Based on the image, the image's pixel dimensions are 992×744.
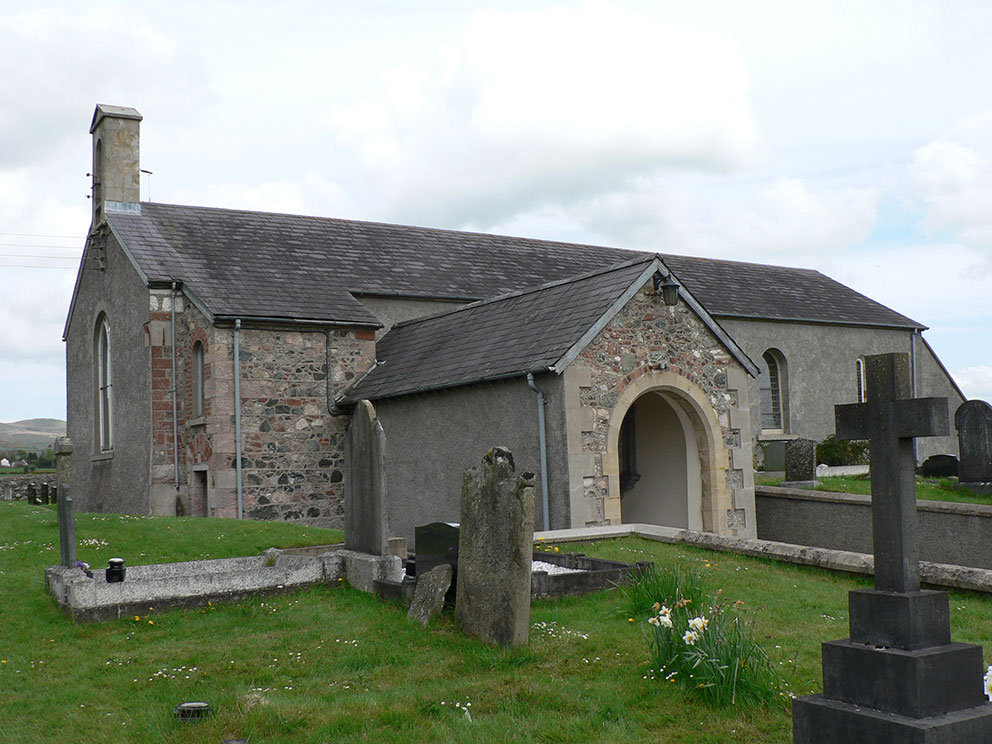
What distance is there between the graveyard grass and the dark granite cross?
121cm

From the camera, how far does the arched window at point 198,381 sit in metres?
18.5

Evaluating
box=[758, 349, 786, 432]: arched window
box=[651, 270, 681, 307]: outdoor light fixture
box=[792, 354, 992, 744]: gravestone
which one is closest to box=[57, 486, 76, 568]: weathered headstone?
box=[792, 354, 992, 744]: gravestone

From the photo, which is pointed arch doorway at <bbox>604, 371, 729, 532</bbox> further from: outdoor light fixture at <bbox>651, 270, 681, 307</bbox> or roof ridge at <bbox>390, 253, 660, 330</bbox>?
roof ridge at <bbox>390, 253, 660, 330</bbox>

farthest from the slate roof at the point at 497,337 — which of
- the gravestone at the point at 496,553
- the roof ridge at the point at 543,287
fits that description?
the gravestone at the point at 496,553

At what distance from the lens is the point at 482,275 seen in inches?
926

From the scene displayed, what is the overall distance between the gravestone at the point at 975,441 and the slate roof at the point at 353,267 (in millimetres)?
Answer: 5364

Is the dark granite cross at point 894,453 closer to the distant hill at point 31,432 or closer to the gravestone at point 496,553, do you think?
the gravestone at point 496,553

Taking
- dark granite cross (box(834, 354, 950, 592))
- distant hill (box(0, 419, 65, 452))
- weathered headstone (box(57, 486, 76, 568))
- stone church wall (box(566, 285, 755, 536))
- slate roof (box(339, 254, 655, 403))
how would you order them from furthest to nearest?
distant hill (box(0, 419, 65, 452)), slate roof (box(339, 254, 655, 403)), stone church wall (box(566, 285, 755, 536)), weathered headstone (box(57, 486, 76, 568)), dark granite cross (box(834, 354, 950, 592))

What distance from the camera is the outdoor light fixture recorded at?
15.1 metres

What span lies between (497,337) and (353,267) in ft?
21.6

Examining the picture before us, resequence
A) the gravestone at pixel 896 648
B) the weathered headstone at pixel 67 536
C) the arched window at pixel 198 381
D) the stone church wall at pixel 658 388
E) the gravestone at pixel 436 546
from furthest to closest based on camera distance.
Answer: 1. the arched window at pixel 198 381
2. the stone church wall at pixel 658 388
3. the weathered headstone at pixel 67 536
4. the gravestone at pixel 436 546
5. the gravestone at pixel 896 648

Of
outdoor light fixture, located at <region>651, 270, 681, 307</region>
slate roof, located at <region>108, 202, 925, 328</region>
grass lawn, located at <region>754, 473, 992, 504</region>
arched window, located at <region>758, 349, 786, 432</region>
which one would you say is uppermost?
slate roof, located at <region>108, 202, 925, 328</region>

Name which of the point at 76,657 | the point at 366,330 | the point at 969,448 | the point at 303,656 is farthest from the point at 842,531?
the point at 76,657

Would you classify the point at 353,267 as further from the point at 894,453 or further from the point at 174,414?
the point at 894,453
